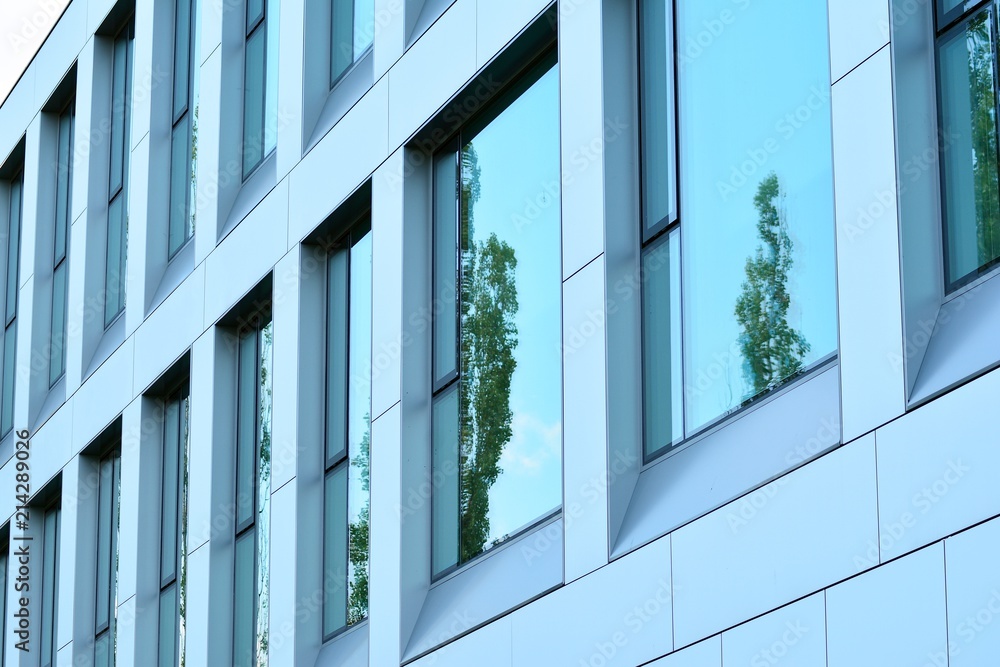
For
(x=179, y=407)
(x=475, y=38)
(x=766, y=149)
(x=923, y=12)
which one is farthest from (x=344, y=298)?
(x=923, y=12)

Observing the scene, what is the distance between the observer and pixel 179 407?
21.2m

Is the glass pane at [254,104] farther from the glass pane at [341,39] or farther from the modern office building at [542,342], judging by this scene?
the glass pane at [341,39]

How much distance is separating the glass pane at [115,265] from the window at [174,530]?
9.16ft

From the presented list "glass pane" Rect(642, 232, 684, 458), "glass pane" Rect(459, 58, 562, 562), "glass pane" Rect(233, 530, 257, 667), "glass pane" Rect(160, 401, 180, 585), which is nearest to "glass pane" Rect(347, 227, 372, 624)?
"glass pane" Rect(459, 58, 562, 562)

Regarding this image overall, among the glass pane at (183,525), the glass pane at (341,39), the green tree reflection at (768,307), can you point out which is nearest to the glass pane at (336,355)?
the glass pane at (341,39)

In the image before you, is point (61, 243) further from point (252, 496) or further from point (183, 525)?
point (252, 496)

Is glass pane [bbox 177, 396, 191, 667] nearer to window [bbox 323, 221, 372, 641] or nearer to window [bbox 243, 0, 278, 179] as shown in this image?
window [bbox 243, 0, 278, 179]

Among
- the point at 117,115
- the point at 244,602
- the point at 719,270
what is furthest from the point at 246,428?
the point at 719,270

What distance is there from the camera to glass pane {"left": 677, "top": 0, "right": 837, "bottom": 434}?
10.6m

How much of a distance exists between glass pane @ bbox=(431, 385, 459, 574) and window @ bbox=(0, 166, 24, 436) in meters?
15.0

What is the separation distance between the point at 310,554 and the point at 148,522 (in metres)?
4.99

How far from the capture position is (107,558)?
75.1 ft

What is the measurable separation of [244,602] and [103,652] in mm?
5009

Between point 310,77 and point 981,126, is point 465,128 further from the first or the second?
point 981,126
